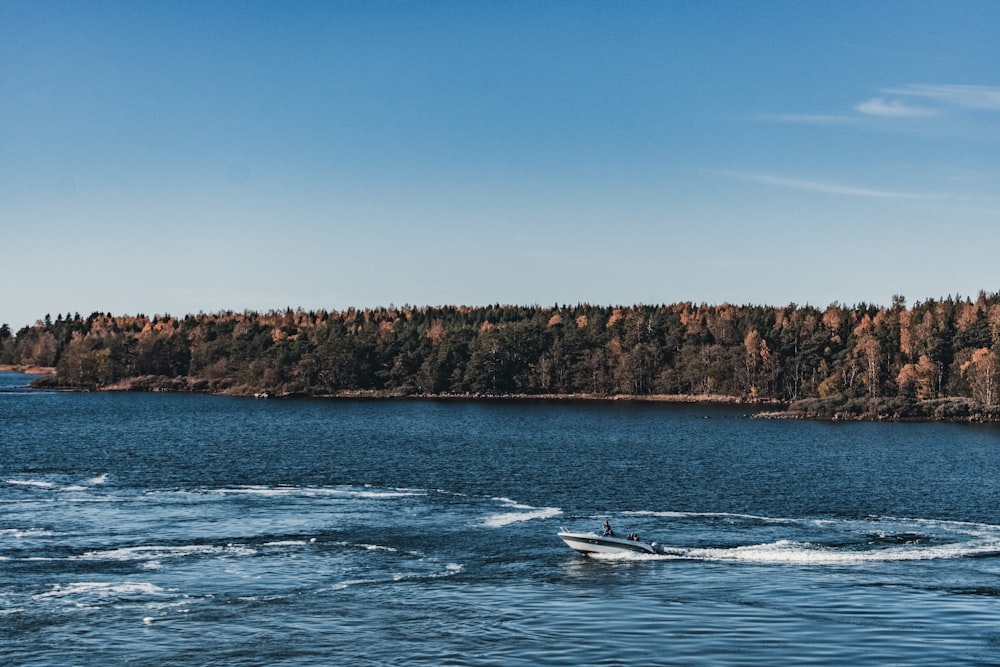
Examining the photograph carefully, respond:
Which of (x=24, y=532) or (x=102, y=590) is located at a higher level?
→ (x=24, y=532)

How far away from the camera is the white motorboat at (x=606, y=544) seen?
66.2 metres

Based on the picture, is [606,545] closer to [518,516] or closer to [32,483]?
[518,516]

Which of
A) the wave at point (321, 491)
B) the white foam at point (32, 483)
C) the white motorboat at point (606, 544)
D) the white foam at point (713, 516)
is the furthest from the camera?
the white foam at point (32, 483)

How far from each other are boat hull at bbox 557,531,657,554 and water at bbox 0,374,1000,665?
38.8 inches

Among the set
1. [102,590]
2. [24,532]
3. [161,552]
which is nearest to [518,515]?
[161,552]

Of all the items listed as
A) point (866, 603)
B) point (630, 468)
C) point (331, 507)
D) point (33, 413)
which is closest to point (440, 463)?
point (630, 468)

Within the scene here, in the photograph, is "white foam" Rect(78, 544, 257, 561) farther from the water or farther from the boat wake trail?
the boat wake trail

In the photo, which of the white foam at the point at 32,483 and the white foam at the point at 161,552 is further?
the white foam at the point at 32,483

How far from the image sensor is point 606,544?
Result: 66250 mm

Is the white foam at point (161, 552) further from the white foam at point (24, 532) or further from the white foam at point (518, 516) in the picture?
the white foam at point (518, 516)

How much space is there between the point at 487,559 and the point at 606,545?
304 inches

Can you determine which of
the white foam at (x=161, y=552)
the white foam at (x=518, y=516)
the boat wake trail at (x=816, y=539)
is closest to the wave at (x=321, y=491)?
the white foam at (x=518, y=516)

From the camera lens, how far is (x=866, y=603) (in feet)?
182

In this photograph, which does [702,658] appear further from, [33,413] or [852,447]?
[33,413]
